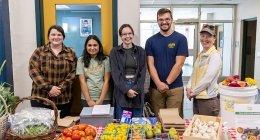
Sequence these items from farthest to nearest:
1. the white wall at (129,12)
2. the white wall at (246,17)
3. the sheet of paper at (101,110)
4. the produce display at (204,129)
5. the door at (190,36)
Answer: the door at (190,36) < the white wall at (246,17) < the white wall at (129,12) < the sheet of paper at (101,110) < the produce display at (204,129)

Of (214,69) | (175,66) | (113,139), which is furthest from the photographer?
(175,66)

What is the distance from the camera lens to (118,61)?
2.50 metres

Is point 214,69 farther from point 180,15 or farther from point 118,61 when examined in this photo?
point 180,15

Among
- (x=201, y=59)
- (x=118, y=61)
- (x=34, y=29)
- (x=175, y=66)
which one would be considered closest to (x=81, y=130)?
(x=118, y=61)

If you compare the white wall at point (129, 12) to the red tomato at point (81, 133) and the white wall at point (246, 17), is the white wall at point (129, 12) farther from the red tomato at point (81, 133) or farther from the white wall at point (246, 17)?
the white wall at point (246, 17)

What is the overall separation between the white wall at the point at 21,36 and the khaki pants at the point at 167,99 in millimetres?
1493

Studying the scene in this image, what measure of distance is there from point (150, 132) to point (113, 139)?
261 millimetres

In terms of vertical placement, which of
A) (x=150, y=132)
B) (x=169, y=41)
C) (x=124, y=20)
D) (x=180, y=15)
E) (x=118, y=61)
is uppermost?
(x=180, y=15)

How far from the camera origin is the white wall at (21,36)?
290 cm

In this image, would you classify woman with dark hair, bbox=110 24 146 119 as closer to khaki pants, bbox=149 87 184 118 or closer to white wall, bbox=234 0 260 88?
khaki pants, bbox=149 87 184 118

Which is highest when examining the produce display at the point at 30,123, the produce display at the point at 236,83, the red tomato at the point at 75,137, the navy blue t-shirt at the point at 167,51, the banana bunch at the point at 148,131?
the navy blue t-shirt at the point at 167,51

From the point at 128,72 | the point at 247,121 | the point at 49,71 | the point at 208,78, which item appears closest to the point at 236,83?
the point at 208,78

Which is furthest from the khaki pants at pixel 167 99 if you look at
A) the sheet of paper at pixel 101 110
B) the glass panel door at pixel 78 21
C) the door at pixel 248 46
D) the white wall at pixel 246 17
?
the door at pixel 248 46

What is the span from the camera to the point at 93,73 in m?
2.59
